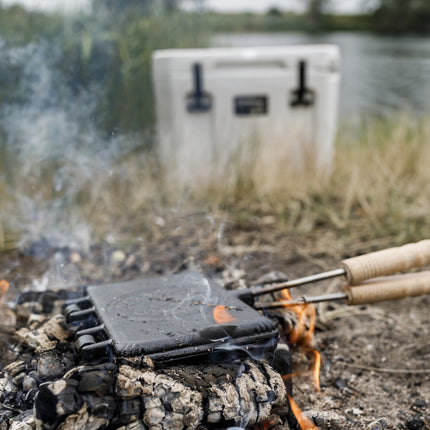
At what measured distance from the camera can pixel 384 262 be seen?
166 centimetres

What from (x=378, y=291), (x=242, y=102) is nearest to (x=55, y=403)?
(x=378, y=291)

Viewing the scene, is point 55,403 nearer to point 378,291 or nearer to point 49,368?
point 49,368

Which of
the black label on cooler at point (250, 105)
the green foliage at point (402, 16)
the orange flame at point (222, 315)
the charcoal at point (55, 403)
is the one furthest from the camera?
the green foliage at point (402, 16)

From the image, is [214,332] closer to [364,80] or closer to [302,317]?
[302,317]

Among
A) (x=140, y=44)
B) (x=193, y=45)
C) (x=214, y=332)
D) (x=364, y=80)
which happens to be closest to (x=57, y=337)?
(x=214, y=332)

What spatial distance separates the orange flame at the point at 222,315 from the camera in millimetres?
1397

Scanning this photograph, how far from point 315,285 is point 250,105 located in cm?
200

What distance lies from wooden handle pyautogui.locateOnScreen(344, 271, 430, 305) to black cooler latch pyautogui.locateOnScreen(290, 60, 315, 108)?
2685 millimetres

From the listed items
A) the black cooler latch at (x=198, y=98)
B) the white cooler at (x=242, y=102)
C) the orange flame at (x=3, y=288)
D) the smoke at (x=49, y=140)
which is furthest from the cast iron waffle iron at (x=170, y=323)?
the black cooler latch at (x=198, y=98)

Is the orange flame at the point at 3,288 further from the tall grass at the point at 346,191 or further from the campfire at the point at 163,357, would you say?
the tall grass at the point at 346,191

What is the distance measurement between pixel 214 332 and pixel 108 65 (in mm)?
3223

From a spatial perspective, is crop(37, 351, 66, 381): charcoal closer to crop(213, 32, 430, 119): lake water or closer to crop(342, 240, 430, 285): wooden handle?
crop(342, 240, 430, 285): wooden handle

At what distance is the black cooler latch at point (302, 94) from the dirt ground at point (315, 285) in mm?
1167

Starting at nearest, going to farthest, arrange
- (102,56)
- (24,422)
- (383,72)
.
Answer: (24,422)
(102,56)
(383,72)
